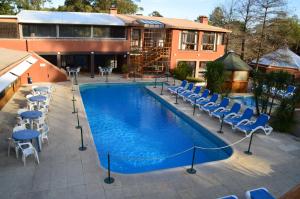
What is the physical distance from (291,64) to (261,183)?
21815mm

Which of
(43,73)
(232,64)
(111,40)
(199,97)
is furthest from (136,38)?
(199,97)

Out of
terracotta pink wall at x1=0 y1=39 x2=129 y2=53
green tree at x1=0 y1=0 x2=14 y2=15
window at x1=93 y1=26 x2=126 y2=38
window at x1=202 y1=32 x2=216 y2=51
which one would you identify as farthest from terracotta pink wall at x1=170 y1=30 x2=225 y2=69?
green tree at x1=0 y1=0 x2=14 y2=15

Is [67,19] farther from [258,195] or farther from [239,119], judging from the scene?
[258,195]

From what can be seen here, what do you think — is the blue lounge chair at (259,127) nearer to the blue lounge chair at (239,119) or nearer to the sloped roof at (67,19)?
the blue lounge chair at (239,119)

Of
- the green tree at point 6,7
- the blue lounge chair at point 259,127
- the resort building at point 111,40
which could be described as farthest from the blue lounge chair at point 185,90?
the green tree at point 6,7

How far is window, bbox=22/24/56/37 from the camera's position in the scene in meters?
23.7

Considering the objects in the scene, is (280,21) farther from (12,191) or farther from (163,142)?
(12,191)

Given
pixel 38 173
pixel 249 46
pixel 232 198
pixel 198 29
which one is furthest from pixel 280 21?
pixel 38 173

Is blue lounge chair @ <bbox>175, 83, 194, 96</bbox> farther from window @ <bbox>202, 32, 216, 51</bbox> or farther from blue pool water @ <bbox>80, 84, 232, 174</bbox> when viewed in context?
window @ <bbox>202, 32, 216, 51</bbox>

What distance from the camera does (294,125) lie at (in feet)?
43.4

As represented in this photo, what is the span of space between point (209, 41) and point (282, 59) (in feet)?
27.0

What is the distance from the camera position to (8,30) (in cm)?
2275

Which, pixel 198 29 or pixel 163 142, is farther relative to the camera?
pixel 198 29

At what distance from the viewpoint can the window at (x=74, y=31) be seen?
24.9 m
